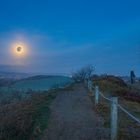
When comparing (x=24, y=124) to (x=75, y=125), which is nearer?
(x=75, y=125)

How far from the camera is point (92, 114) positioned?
63.6 ft

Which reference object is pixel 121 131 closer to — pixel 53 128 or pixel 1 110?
pixel 53 128

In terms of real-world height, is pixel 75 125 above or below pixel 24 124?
above

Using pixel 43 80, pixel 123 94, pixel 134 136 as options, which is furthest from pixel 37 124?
pixel 43 80

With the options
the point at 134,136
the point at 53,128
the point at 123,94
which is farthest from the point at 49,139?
the point at 123,94

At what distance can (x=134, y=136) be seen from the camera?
13.8 meters

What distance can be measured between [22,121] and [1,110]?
6.24m

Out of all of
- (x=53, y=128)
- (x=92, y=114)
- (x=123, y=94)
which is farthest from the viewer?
(x=123, y=94)

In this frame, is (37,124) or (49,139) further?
(37,124)

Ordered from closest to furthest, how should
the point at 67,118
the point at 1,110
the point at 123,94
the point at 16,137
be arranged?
the point at 16,137 < the point at 67,118 < the point at 1,110 < the point at 123,94

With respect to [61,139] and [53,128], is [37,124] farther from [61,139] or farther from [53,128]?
[61,139]

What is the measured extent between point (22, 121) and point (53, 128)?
2.95 meters

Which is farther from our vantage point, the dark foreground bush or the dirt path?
the dark foreground bush

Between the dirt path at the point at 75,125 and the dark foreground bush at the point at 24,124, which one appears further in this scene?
the dark foreground bush at the point at 24,124
